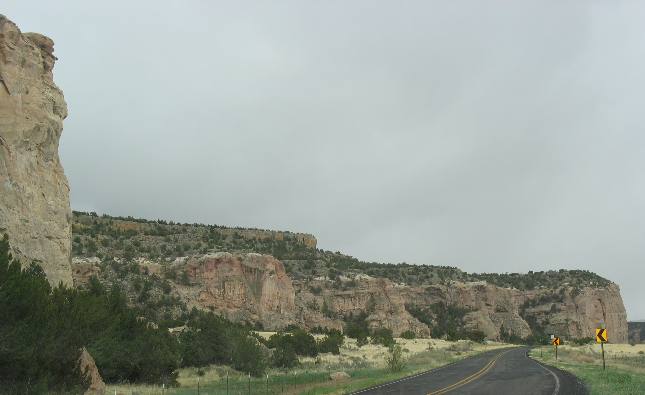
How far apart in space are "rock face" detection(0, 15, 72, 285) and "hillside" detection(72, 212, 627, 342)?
92.5ft

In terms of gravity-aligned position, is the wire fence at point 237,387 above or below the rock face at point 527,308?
below

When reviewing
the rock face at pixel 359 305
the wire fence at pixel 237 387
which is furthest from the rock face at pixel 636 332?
the wire fence at pixel 237 387

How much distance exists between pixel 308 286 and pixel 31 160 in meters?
69.8

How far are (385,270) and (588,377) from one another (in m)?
93.2

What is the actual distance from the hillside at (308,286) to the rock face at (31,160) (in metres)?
28.2

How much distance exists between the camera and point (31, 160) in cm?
2566

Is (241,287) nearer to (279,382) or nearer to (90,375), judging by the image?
(279,382)

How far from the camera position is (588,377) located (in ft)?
84.7

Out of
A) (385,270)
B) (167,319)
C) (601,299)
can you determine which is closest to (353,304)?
(385,270)

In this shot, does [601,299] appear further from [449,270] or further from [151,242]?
[151,242]

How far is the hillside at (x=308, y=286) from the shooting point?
6556cm

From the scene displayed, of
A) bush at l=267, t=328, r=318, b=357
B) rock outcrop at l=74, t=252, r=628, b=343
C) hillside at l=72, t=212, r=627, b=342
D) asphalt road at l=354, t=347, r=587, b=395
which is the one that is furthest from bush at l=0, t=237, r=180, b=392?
hillside at l=72, t=212, r=627, b=342

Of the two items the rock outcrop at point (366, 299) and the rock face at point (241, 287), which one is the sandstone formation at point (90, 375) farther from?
the rock face at point (241, 287)

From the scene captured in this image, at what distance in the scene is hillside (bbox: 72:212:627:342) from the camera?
65.6 meters
